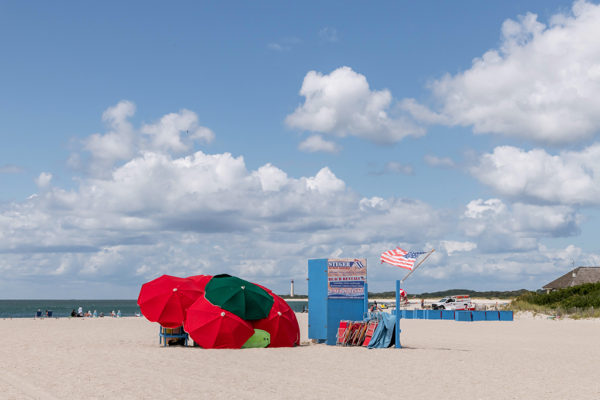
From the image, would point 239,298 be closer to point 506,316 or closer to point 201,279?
point 201,279

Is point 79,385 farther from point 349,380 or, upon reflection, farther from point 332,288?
point 332,288

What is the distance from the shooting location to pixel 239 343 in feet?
65.9

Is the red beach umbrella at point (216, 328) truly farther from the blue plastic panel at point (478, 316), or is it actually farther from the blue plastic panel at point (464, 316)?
the blue plastic panel at point (478, 316)

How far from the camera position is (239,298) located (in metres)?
20.5

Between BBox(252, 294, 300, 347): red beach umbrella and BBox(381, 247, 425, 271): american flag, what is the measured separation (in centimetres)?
398

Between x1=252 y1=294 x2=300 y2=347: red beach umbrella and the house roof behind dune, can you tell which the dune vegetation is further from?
x1=252 y1=294 x2=300 y2=347: red beach umbrella

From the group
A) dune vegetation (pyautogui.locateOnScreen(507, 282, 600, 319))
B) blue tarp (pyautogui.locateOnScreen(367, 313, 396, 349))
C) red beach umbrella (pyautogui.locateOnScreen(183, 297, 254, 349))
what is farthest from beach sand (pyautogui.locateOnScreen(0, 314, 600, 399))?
dune vegetation (pyautogui.locateOnScreen(507, 282, 600, 319))

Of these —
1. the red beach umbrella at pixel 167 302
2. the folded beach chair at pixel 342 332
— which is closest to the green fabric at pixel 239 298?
the red beach umbrella at pixel 167 302

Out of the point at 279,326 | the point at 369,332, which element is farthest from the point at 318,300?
the point at 279,326

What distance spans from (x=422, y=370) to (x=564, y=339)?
14847mm

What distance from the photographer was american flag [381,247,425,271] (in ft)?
73.0

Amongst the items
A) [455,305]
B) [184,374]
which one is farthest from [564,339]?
[455,305]

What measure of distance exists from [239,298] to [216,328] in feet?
3.87

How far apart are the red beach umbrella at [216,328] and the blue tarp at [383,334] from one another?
440cm
